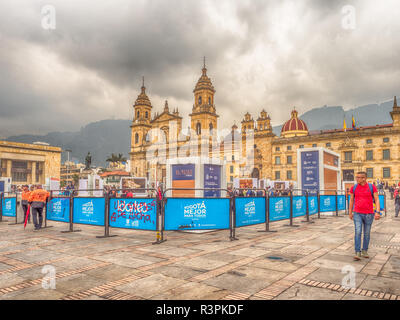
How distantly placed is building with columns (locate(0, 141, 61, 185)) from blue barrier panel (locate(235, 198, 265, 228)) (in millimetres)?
76759

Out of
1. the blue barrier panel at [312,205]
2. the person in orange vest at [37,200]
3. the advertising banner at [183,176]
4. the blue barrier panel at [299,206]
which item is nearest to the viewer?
the person in orange vest at [37,200]

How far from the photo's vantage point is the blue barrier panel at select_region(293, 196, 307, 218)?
1116 centimetres

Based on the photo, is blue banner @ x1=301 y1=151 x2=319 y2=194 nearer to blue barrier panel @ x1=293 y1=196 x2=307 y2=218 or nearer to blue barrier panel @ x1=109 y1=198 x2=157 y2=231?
blue barrier panel @ x1=293 y1=196 x2=307 y2=218

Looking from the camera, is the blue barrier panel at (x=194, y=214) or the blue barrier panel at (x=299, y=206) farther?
the blue barrier panel at (x=299, y=206)

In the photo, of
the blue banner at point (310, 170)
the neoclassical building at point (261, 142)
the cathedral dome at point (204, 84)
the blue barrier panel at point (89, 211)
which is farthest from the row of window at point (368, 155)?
the blue barrier panel at point (89, 211)

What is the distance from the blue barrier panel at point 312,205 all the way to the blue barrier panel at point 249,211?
4326 millimetres

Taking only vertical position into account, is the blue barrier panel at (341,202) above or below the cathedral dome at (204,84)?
below

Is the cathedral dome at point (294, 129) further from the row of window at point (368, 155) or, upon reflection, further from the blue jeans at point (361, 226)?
the blue jeans at point (361, 226)

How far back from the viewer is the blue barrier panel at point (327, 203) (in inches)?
542

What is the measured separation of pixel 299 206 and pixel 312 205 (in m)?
1.69

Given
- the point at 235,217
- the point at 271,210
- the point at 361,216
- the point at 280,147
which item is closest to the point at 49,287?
the point at 235,217

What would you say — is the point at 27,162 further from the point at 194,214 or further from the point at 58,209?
the point at 194,214

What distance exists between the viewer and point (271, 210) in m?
9.54
